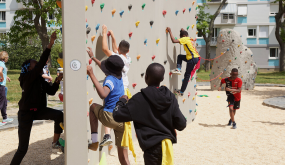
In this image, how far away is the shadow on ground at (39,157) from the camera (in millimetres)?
5602

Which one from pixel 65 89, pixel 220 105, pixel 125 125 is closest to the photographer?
pixel 65 89

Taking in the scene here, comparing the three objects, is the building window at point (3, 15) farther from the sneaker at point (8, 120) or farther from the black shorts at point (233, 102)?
the black shorts at point (233, 102)

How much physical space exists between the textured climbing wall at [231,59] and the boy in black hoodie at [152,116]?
12.8m

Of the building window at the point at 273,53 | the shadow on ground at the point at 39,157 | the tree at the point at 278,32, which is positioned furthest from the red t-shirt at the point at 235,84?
the building window at the point at 273,53

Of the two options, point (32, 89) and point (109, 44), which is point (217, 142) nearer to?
point (109, 44)

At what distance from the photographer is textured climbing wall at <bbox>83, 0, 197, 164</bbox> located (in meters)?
5.19

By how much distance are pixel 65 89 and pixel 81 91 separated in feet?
0.54

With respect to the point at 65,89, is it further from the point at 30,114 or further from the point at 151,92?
the point at 30,114

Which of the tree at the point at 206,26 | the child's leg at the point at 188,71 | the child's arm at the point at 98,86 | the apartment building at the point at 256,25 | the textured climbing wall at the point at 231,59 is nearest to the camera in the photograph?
the child's arm at the point at 98,86

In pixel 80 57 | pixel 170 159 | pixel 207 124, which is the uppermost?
pixel 80 57

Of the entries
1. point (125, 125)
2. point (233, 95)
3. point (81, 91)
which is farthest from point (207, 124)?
point (81, 91)

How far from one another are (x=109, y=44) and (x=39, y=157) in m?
2.47

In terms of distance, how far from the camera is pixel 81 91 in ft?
10.7

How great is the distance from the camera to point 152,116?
3.27m
